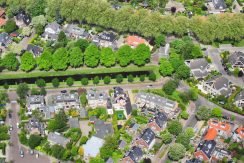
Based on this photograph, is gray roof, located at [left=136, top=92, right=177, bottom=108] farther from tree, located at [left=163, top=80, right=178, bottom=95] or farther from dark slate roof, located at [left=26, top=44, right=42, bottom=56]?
dark slate roof, located at [left=26, top=44, right=42, bottom=56]

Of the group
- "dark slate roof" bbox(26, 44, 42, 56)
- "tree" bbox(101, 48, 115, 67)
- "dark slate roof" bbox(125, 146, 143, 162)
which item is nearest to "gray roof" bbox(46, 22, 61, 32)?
"dark slate roof" bbox(26, 44, 42, 56)

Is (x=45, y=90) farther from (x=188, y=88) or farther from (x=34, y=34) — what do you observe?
(x=188, y=88)

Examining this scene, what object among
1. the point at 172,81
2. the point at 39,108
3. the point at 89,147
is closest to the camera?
the point at 89,147

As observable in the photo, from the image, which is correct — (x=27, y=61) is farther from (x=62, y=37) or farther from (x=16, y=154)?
(x=16, y=154)

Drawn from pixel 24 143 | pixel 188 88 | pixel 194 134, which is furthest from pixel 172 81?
pixel 24 143

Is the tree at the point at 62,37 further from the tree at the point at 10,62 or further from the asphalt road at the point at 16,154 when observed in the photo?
the asphalt road at the point at 16,154

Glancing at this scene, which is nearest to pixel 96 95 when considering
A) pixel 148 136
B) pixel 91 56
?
pixel 91 56
